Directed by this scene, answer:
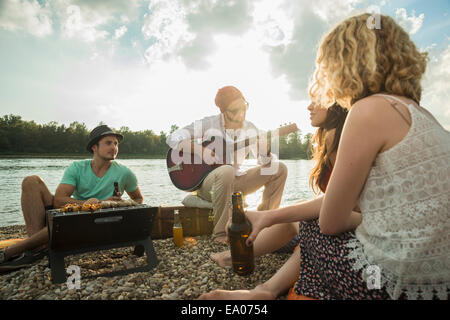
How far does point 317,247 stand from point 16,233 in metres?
4.67

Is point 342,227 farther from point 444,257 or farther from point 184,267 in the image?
point 184,267

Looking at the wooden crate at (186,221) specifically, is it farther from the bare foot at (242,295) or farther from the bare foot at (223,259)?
the bare foot at (242,295)

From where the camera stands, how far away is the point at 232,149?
159 inches

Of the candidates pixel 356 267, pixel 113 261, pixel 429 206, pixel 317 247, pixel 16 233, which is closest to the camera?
pixel 429 206

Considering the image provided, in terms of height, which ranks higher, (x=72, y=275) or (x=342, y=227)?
(x=342, y=227)

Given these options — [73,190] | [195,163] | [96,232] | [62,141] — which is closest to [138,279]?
[96,232]

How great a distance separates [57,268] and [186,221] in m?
1.66

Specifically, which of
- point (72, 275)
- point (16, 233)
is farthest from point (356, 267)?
point (16, 233)

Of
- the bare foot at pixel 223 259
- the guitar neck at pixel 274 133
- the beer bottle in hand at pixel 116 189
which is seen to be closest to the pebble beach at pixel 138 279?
the bare foot at pixel 223 259

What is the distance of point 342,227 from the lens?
4.21ft

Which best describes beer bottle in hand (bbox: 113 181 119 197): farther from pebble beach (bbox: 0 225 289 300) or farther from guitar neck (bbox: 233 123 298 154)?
guitar neck (bbox: 233 123 298 154)

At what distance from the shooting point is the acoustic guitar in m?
3.88

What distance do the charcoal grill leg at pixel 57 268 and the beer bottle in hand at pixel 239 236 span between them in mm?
1456

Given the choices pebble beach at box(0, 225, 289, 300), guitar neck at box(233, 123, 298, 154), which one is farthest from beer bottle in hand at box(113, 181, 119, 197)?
guitar neck at box(233, 123, 298, 154)
